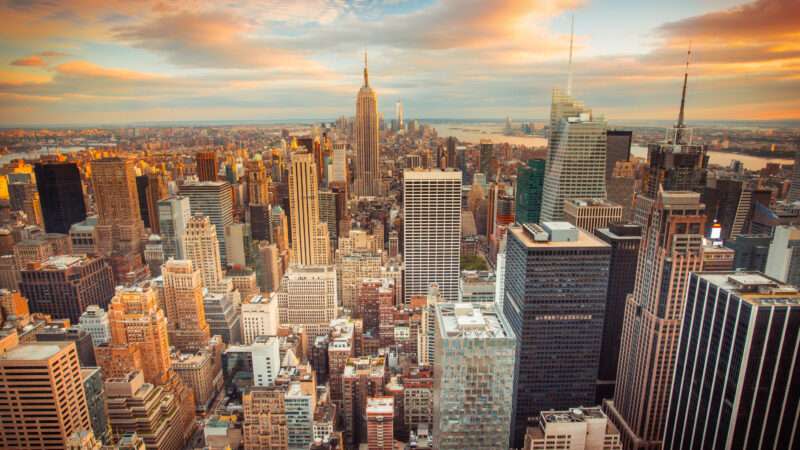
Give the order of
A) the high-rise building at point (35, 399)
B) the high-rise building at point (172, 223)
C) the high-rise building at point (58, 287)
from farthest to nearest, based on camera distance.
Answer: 1. the high-rise building at point (172, 223)
2. the high-rise building at point (58, 287)
3. the high-rise building at point (35, 399)

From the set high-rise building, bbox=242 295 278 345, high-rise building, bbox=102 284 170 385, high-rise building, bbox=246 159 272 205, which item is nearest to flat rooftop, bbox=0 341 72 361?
high-rise building, bbox=102 284 170 385

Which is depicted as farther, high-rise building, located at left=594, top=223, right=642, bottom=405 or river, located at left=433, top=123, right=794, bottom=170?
high-rise building, located at left=594, top=223, right=642, bottom=405

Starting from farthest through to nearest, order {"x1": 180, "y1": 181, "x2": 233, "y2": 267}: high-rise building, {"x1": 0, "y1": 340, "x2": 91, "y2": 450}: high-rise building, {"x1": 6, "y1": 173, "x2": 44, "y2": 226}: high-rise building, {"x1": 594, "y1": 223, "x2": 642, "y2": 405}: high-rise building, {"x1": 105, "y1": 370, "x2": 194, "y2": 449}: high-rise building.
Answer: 1. {"x1": 180, "y1": 181, "x2": 233, "y2": 267}: high-rise building
2. {"x1": 594, "y1": 223, "x2": 642, "y2": 405}: high-rise building
3. {"x1": 6, "y1": 173, "x2": 44, "y2": 226}: high-rise building
4. {"x1": 105, "y1": 370, "x2": 194, "y2": 449}: high-rise building
5. {"x1": 0, "y1": 340, "x2": 91, "y2": 450}: high-rise building

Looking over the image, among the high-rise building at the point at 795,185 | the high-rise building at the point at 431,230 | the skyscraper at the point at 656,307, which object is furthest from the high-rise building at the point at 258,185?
the high-rise building at the point at 795,185

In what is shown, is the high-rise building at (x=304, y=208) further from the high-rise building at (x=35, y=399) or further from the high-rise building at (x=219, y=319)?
the high-rise building at (x=35, y=399)

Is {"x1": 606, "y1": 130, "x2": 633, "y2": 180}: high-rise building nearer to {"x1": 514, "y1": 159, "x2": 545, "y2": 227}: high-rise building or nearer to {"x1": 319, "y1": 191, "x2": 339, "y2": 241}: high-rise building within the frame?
{"x1": 514, "y1": 159, "x2": 545, "y2": 227}: high-rise building

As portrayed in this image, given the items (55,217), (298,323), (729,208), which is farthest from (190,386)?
(729,208)

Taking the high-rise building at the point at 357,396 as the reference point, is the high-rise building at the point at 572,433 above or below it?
above

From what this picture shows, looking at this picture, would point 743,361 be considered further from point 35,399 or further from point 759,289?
point 35,399
